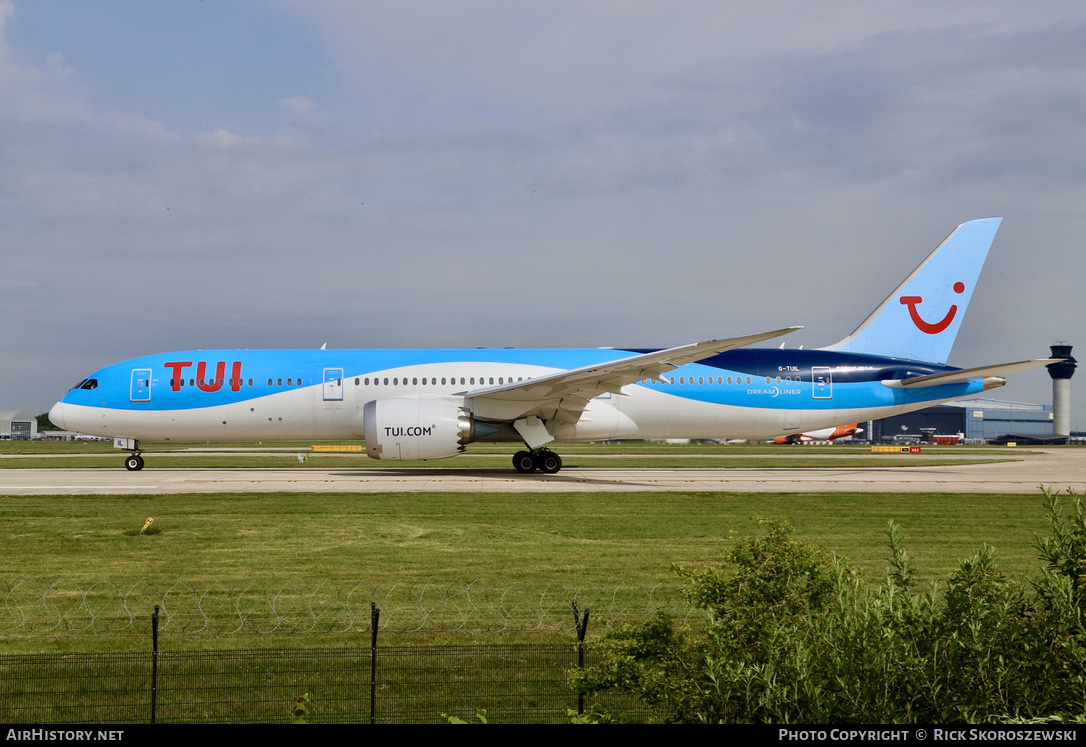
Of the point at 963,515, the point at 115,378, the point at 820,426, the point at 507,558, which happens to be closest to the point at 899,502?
the point at 963,515

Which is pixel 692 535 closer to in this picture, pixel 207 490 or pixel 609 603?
pixel 609 603

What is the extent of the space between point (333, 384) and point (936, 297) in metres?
25.3

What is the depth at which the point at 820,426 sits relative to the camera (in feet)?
107

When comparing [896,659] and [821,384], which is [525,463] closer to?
[821,384]

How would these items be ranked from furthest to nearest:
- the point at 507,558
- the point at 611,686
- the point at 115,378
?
the point at 115,378
the point at 507,558
the point at 611,686

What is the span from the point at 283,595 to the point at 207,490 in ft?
46.7

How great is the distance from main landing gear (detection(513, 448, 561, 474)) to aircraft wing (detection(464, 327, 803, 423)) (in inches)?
56.4

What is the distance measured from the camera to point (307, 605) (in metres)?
10.5

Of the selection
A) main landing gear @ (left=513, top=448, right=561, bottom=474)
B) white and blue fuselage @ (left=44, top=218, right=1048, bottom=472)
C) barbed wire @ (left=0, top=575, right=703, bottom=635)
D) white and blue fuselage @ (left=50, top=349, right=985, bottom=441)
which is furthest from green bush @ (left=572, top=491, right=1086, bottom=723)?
main landing gear @ (left=513, top=448, right=561, bottom=474)

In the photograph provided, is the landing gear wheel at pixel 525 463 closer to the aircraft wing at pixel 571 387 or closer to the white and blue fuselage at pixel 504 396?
the white and blue fuselage at pixel 504 396

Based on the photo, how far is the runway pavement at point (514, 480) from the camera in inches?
973

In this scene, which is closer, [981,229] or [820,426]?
[820,426]

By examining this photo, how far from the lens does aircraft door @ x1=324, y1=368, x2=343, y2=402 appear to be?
1213 inches

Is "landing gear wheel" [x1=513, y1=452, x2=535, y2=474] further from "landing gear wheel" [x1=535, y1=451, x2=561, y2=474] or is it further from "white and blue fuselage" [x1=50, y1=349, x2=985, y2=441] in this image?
"white and blue fuselage" [x1=50, y1=349, x2=985, y2=441]
